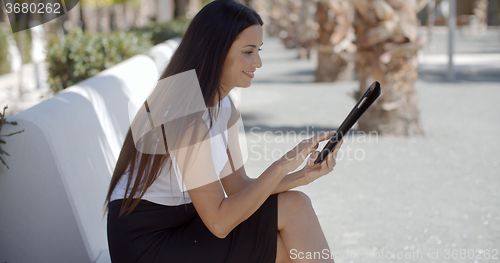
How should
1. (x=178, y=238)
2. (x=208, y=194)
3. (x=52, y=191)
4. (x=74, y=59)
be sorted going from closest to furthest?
(x=208, y=194)
(x=178, y=238)
(x=52, y=191)
(x=74, y=59)

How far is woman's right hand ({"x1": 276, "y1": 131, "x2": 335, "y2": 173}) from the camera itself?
194cm

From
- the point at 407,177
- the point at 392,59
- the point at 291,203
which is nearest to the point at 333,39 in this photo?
the point at 392,59

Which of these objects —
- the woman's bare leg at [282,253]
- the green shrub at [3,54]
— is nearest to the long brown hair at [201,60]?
the woman's bare leg at [282,253]

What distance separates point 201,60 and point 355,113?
669 millimetres

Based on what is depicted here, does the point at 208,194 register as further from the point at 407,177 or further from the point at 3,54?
the point at 3,54

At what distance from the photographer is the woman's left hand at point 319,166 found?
6.81 ft

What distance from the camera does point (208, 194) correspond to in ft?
6.11

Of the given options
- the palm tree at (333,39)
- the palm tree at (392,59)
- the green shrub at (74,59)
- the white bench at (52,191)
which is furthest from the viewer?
the palm tree at (333,39)

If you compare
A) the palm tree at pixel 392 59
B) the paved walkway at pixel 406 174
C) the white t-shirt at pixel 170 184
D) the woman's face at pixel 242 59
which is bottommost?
the paved walkway at pixel 406 174

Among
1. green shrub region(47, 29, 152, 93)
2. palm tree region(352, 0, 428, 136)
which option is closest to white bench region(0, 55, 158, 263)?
green shrub region(47, 29, 152, 93)

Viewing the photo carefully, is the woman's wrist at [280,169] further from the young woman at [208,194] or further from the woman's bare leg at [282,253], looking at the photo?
the woman's bare leg at [282,253]

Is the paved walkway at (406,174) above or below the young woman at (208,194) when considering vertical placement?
below

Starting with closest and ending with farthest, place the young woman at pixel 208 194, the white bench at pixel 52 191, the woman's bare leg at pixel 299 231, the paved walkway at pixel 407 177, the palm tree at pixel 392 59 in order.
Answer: the young woman at pixel 208 194 < the woman's bare leg at pixel 299 231 < the white bench at pixel 52 191 < the paved walkway at pixel 407 177 < the palm tree at pixel 392 59

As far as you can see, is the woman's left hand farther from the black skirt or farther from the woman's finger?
the black skirt
